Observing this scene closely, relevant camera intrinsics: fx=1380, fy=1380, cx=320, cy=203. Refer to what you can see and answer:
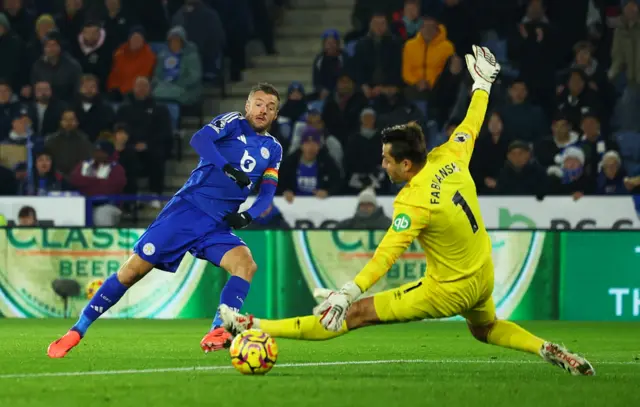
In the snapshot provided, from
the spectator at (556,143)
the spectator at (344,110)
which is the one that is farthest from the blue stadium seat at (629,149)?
the spectator at (344,110)

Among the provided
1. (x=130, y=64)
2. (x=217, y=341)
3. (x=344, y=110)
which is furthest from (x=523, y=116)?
(x=217, y=341)

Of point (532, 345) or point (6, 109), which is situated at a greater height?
point (6, 109)

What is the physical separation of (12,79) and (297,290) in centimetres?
756

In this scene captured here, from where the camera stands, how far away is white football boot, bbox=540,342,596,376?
848 cm

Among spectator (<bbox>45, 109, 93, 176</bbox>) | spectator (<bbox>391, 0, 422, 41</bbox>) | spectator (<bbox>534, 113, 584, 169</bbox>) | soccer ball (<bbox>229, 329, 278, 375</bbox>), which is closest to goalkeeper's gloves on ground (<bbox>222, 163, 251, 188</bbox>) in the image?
soccer ball (<bbox>229, 329, 278, 375</bbox>)

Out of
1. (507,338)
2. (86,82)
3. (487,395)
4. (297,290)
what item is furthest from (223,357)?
(86,82)

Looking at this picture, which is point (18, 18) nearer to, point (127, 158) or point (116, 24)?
point (116, 24)

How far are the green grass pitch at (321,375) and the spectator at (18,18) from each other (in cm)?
998

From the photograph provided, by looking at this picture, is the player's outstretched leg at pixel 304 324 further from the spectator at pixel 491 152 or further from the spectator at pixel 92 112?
the spectator at pixel 92 112

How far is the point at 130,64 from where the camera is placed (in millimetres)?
20812

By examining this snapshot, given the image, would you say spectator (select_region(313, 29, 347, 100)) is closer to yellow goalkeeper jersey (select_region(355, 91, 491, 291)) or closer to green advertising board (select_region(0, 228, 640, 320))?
green advertising board (select_region(0, 228, 640, 320))

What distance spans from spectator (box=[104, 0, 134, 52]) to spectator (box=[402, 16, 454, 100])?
454 centimetres

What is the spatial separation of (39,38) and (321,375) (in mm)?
13900

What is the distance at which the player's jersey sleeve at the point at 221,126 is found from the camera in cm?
1014
